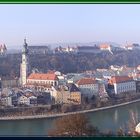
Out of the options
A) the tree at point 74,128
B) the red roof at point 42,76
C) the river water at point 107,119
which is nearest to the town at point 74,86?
the red roof at point 42,76

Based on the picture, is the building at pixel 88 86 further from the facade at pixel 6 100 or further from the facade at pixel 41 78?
the facade at pixel 6 100

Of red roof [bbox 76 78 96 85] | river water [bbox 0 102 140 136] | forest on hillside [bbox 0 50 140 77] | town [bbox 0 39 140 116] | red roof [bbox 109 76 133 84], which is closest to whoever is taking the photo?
river water [bbox 0 102 140 136]

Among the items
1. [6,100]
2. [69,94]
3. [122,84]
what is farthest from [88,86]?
[6,100]

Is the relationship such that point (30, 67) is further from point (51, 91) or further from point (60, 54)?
point (51, 91)

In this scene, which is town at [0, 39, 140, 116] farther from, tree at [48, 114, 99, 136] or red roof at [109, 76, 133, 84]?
tree at [48, 114, 99, 136]

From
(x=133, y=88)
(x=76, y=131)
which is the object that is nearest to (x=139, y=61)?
(x=133, y=88)

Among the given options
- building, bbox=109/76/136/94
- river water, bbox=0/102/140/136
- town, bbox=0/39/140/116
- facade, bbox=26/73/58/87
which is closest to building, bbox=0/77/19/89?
town, bbox=0/39/140/116
